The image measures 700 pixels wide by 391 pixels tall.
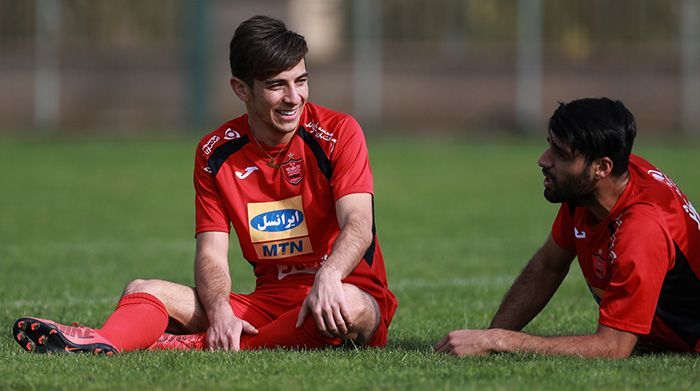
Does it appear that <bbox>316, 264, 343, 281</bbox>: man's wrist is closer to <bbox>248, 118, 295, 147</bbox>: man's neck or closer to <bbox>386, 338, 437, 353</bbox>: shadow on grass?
<bbox>386, 338, 437, 353</bbox>: shadow on grass

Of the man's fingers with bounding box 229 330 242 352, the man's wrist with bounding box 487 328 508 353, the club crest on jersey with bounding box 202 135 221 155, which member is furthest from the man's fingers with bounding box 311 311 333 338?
the club crest on jersey with bounding box 202 135 221 155

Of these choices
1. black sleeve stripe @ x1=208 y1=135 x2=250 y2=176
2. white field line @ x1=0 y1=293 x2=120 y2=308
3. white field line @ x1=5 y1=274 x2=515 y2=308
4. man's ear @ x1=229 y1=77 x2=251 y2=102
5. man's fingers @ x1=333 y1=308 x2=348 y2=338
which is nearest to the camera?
man's fingers @ x1=333 y1=308 x2=348 y2=338

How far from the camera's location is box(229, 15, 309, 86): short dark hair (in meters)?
6.37

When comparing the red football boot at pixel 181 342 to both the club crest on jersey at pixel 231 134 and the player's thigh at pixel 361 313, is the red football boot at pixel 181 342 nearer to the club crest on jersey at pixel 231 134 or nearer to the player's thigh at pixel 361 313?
the player's thigh at pixel 361 313

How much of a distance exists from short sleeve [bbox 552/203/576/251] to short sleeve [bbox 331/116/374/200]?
0.99 meters

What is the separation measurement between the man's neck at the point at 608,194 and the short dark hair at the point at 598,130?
0.16ft

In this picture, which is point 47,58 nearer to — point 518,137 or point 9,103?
point 9,103

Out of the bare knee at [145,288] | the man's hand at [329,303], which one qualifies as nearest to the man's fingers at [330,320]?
the man's hand at [329,303]

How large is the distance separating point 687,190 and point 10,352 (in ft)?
42.5

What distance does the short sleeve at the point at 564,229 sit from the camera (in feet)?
20.7

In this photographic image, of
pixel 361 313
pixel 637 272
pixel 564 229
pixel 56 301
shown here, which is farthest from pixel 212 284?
pixel 56 301

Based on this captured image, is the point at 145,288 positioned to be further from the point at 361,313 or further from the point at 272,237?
the point at 361,313

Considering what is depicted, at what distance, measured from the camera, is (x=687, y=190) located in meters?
17.5

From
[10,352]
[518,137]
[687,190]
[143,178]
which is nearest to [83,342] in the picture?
[10,352]
